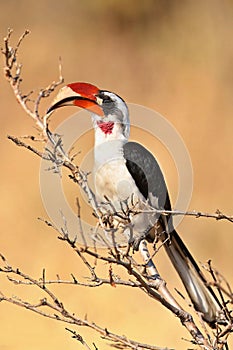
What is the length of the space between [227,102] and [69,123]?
108 inches

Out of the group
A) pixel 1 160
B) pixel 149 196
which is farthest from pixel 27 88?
pixel 149 196

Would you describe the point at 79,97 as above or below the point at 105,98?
below

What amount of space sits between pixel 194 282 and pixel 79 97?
1.67 ft

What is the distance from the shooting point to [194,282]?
A: 6.28 feet

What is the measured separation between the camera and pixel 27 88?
4277 millimetres

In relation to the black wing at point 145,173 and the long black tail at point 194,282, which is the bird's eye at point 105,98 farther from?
the long black tail at point 194,282

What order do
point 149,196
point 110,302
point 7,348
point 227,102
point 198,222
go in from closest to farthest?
point 149,196
point 7,348
point 110,302
point 198,222
point 227,102

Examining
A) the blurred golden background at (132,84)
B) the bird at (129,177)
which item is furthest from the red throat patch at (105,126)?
the blurred golden background at (132,84)

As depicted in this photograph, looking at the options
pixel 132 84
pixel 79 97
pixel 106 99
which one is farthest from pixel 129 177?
pixel 132 84

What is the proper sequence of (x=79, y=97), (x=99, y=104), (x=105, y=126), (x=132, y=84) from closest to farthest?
(x=79, y=97) < (x=99, y=104) < (x=105, y=126) < (x=132, y=84)

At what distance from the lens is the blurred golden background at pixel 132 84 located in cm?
394

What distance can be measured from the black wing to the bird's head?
57mm

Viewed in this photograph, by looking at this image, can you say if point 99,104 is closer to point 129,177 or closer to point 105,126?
point 105,126

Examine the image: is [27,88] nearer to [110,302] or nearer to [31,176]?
[31,176]
